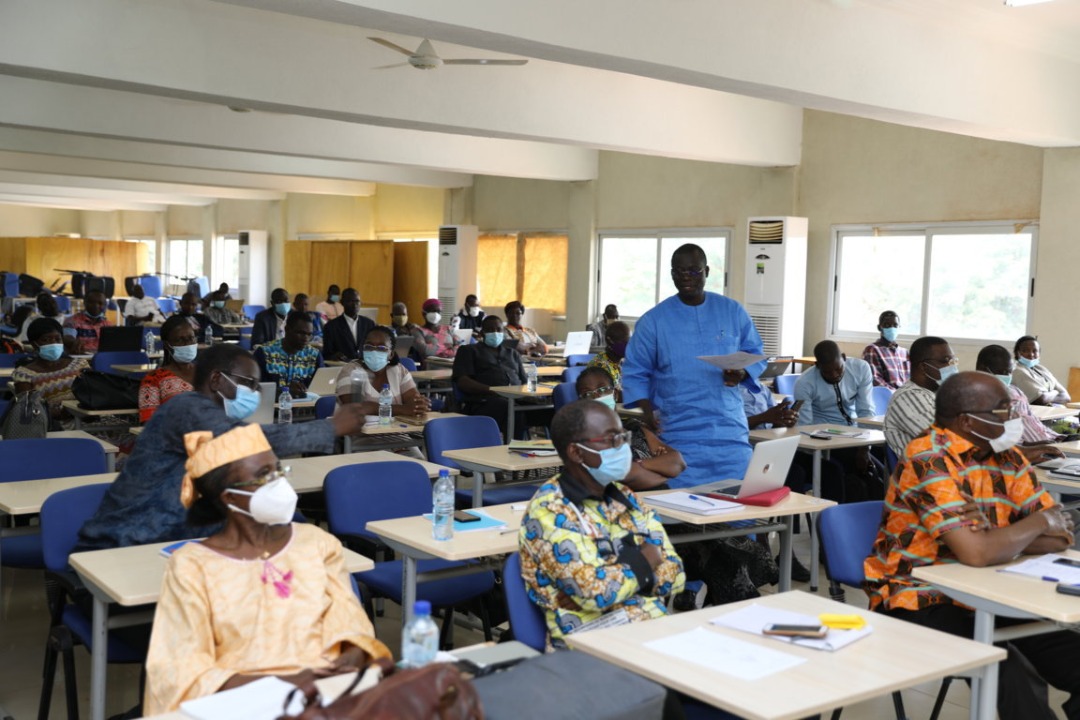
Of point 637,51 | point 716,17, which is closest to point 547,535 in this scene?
point 637,51

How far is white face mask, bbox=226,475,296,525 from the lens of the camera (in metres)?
2.70

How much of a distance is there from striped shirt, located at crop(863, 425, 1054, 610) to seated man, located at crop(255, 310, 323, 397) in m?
4.83

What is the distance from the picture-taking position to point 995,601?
118 inches

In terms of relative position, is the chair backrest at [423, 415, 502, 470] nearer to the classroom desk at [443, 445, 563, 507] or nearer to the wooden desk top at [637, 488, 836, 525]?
the classroom desk at [443, 445, 563, 507]

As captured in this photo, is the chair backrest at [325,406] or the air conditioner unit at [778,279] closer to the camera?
the chair backrest at [325,406]

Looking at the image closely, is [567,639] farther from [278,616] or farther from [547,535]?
[278,616]

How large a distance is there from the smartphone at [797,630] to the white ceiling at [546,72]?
3.82m

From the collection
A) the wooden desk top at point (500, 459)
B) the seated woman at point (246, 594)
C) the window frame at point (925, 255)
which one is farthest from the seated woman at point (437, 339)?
the seated woman at point (246, 594)

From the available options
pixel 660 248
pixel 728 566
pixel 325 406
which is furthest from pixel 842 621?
pixel 660 248

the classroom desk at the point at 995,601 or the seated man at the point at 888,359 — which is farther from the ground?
the seated man at the point at 888,359

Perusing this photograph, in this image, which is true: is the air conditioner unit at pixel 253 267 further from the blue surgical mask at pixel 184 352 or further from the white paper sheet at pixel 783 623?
the white paper sheet at pixel 783 623

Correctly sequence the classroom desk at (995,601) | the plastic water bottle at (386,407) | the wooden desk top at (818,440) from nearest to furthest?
the classroom desk at (995,601) < the wooden desk top at (818,440) < the plastic water bottle at (386,407)

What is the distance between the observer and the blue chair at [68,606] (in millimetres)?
3342

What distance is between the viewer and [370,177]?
1614cm
